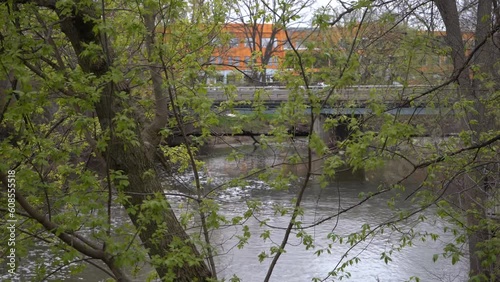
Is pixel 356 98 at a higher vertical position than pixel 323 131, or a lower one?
higher

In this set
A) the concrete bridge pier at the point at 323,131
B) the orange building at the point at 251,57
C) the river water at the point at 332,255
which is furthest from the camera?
the river water at the point at 332,255

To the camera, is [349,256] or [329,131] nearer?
[329,131]

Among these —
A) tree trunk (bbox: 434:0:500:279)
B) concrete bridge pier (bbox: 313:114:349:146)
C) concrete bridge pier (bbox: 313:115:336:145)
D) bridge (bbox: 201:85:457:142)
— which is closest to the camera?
bridge (bbox: 201:85:457:142)

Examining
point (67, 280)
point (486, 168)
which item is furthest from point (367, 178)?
point (486, 168)

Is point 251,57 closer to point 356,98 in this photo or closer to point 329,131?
A: point 356,98

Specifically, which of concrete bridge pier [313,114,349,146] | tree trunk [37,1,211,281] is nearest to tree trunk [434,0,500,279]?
concrete bridge pier [313,114,349,146]

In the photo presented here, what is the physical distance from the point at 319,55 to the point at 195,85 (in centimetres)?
100

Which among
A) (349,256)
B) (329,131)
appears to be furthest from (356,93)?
(349,256)

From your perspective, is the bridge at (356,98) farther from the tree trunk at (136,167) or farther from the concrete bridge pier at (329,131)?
the tree trunk at (136,167)

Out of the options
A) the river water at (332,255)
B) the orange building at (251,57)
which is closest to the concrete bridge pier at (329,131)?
the orange building at (251,57)

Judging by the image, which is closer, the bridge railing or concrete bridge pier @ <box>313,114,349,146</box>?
the bridge railing

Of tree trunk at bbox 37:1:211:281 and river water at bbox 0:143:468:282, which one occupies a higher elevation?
tree trunk at bbox 37:1:211:281

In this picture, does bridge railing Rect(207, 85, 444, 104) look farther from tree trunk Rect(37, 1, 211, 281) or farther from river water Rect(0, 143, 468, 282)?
river water Rect(0, 143, 468, 282)

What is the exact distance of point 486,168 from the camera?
7.25 m
